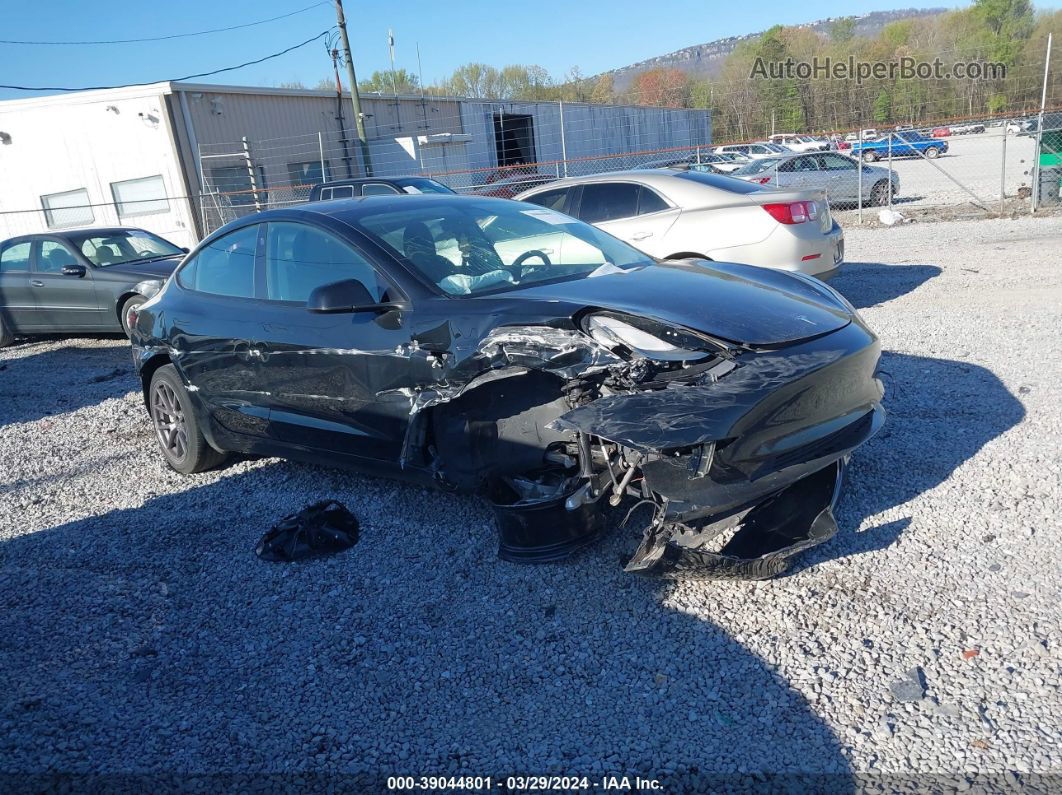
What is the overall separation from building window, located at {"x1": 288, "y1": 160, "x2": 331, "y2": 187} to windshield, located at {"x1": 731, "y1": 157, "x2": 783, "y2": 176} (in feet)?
39.3

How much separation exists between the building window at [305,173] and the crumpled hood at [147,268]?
47.7 ft

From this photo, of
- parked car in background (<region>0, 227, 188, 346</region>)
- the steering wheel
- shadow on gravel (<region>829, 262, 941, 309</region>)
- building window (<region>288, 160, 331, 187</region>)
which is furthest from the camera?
building window (<region>288, 160, 331, 187</region>)

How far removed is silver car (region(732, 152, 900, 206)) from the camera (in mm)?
18172

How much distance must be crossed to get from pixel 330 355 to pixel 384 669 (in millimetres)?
1702

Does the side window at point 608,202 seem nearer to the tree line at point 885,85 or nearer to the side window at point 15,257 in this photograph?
the side window at point 15,257

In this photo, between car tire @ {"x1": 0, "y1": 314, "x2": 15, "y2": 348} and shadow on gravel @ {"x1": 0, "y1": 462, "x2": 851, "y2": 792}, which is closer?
shadow on gravel @ {"x1": 0, "y1": 462, "x2": 851, "y2": 792}

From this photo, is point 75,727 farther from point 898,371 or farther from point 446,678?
point 898,371

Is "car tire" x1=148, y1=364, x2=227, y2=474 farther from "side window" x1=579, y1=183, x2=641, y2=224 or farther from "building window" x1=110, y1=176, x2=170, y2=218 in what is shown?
"building window" x1=110, y1=176, x2=170, y2=218

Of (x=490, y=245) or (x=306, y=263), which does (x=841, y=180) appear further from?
(x=306, y=263)

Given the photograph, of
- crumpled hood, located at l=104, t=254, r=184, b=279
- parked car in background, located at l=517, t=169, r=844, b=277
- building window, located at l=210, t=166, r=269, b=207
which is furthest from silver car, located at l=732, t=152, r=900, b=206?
building window, located at l=210, t=166, r=269, b=207

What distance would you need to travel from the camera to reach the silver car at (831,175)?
715 inches

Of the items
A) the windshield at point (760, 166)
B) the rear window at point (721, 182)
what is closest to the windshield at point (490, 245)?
the rear window at point (721, 182)

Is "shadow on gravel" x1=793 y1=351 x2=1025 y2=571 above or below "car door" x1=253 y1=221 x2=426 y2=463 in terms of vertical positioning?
below

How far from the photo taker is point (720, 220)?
25.5ft
